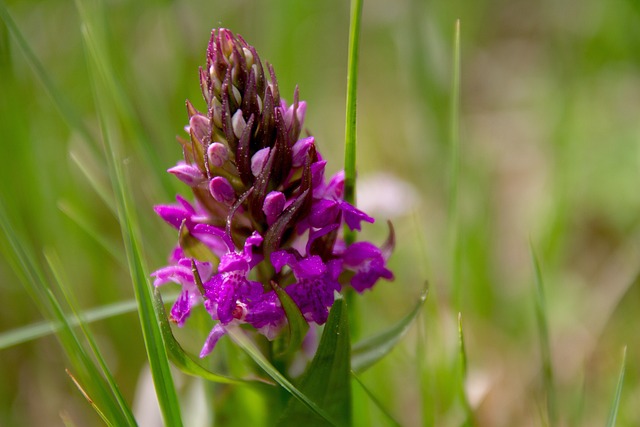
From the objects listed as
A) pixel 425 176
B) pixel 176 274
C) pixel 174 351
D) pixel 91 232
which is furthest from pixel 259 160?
pixel 425 176

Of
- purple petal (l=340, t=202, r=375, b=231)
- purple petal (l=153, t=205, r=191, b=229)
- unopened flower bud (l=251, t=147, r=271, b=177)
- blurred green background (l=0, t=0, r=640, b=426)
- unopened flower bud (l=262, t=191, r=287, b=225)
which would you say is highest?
unopened flower bud (l=251, t=147, r=271, b=177)

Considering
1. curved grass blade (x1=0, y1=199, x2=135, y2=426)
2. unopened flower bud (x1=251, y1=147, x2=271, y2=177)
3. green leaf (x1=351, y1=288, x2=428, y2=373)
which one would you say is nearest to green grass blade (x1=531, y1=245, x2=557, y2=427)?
green leaf (x1=351, y1=288, x2=428, y2=373)

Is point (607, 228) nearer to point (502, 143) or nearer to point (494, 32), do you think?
point (502, 143)

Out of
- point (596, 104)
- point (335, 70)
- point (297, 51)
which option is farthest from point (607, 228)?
point (335, 70)

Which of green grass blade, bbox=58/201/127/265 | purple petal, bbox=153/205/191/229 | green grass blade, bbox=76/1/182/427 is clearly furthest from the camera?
green grass blade, bbox=58/201/127/265

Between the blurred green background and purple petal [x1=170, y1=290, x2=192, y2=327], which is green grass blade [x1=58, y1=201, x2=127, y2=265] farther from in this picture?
purple petal [x1=170, y1=290, x2=192, y2=327]

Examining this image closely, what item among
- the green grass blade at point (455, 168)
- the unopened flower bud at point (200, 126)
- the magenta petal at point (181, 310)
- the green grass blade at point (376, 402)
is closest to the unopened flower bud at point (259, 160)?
the unopened flower bud at point (200, 126)
